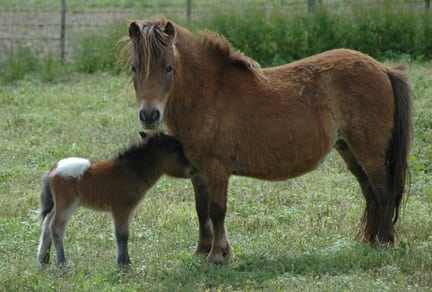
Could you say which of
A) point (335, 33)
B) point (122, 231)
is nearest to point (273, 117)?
point (122, 231)

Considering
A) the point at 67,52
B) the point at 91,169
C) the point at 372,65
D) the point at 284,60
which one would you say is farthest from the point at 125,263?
the point at 67,52

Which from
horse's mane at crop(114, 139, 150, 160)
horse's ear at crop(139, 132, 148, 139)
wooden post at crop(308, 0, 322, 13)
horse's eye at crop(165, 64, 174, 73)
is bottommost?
wooden post at crop(308, 0, 322, 13)

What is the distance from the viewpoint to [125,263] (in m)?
7.10

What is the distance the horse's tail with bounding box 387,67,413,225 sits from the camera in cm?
763

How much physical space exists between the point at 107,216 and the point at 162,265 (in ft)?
5.88

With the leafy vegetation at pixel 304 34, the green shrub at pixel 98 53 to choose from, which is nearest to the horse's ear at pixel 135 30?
the leafy vegetation at pixel 304 34

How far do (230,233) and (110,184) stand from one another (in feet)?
4.94

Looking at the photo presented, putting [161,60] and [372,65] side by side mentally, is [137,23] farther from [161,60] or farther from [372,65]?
[372,65]

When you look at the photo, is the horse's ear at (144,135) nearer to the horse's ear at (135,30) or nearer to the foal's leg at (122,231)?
the foal's leg at (122,231)

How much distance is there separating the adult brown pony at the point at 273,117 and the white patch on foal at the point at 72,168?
0.80m

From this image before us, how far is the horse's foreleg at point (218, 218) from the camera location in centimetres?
721

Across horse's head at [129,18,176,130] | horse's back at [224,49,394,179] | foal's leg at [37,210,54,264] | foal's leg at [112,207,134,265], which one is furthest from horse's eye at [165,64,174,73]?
foal's leg at [37,210,54,264]

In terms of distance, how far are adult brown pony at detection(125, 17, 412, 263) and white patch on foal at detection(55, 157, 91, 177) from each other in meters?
0.80

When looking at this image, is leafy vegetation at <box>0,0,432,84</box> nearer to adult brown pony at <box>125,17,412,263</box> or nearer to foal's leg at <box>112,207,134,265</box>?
adult brown pony at <box>125,17,412,263</box>
